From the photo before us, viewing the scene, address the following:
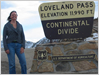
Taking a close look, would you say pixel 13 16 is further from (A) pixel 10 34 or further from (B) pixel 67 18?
(B) pixel 67 18

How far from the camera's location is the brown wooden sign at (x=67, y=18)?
4.11m

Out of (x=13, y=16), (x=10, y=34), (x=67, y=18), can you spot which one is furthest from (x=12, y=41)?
(x=67, y=18)

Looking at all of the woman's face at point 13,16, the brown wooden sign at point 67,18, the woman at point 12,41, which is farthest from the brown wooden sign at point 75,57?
the woman's face at point 13,16

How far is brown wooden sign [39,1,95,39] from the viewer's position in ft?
13.5

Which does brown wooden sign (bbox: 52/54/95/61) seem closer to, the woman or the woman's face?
the woman

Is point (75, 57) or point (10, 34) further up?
point (10, 34)

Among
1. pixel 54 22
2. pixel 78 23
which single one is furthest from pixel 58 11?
pixel 78 23

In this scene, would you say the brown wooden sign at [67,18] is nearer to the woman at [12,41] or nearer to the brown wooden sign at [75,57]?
the brown wooden sign at [75,57]

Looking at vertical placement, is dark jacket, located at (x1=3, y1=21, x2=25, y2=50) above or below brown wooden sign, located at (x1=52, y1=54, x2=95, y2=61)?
above

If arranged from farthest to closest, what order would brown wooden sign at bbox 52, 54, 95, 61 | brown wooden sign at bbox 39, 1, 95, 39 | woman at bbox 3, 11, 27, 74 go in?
brown wooden sign at bbox 39, 1, 95, 39, brown wooden sign at bbox 52, 54, 95, 61, woman at bbox 3, 11, 27, 74

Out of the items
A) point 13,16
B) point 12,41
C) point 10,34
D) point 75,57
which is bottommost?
point 75,57

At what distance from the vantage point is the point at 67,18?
4.13 meters

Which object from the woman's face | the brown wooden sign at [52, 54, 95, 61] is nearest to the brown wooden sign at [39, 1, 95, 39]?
the brown wooden sign at [52, 54, 95, 61]

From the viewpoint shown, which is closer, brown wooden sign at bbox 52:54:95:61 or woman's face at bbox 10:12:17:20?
woman's face at bbox 10:12:17:20
